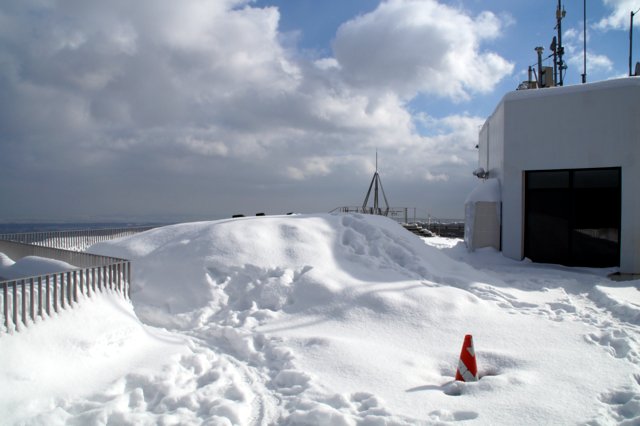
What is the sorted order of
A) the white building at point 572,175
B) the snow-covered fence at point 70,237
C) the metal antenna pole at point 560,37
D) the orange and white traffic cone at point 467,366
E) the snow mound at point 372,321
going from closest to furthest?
1. the snow mound at point 372,321
2. the orange and white traffic cone at point 467,366
3. the white building at point 572,175
4. the snow-covered fence at point 70,237
5. the metal antenna pole at point 560,37

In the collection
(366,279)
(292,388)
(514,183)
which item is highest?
(514,183)

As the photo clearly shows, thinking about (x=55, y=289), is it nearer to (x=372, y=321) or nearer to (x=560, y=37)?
(x=372, y=321)

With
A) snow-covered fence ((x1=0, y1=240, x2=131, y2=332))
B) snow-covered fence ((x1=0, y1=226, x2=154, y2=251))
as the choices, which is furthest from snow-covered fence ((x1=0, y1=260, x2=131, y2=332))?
snow-covered fence ((x1=0, y1=226, x2=154, y2=251))

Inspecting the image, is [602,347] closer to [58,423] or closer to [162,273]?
[58,423]

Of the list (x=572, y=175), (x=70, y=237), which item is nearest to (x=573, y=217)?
(x=572, y=175)

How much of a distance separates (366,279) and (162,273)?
15.3ft

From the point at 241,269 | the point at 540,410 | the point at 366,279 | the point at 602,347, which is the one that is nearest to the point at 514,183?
the point at 366,279

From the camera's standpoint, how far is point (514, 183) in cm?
1488

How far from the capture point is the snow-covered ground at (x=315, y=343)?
4359mm

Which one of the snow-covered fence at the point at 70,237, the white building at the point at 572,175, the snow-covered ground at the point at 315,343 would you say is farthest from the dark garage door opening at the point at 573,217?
the snow-covered fence at the point at 70,237

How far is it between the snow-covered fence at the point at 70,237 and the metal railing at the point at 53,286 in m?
3.41

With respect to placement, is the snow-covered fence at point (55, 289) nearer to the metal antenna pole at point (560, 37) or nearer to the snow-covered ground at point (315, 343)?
the snow-covered ground at point (315, 343)

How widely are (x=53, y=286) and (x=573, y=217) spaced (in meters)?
14.9

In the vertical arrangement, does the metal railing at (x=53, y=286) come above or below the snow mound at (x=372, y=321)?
above
